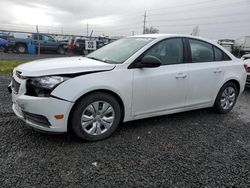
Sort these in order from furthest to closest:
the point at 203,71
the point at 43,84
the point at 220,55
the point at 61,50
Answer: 1. the point at 61,50
2. the point at 220,55
3. the point at 203,71
4. the point at 43,84

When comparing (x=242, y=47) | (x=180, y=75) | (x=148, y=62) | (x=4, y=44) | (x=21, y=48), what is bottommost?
(x=180, y=75)

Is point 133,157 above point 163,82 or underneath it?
underneath

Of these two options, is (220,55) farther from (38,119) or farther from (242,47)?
(242,47)

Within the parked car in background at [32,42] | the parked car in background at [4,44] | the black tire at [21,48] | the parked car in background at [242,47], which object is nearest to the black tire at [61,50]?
the parked car in background at [32,42]

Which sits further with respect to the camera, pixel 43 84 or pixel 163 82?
pixel 163 82

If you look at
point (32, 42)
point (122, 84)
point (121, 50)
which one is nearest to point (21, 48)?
point (32, 42)

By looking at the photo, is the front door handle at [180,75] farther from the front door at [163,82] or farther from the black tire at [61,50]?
the black tire at [61,50]

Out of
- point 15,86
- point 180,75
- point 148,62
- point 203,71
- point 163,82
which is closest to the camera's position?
point 15,86

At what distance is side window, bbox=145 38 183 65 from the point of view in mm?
3738

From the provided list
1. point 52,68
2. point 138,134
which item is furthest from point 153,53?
point 52,68

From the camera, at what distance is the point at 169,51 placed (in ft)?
12.8

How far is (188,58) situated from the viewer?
4.01 metres

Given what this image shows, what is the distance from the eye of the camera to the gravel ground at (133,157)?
245 cm

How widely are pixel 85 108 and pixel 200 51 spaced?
248cm
